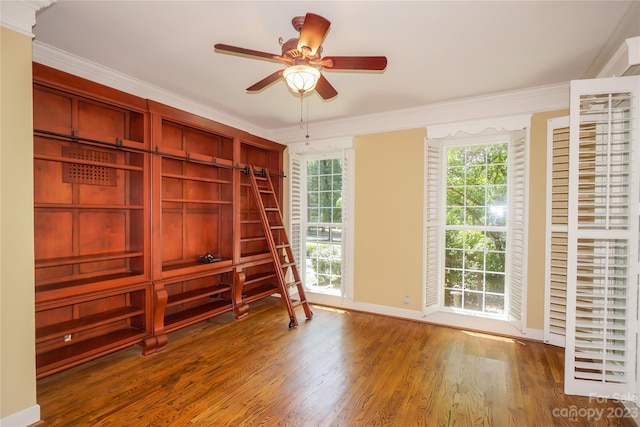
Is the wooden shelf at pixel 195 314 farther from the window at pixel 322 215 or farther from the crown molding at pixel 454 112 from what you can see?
the crown molding at pixel 454 112

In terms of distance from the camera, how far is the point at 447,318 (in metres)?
3.87

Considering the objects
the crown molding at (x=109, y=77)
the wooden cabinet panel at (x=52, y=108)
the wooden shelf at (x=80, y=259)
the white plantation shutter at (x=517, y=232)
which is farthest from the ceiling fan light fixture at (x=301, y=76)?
the white plantation shutter at (x=517, y=232)

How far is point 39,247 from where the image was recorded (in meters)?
2.49

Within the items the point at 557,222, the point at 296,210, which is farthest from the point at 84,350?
the point at 557,222

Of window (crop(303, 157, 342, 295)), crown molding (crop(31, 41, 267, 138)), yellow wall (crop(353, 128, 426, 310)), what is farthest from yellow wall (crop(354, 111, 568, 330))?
crown molding (crop(31, 41, 267, 138))

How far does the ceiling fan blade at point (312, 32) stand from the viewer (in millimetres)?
1681

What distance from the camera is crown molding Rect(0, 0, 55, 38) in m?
1.79

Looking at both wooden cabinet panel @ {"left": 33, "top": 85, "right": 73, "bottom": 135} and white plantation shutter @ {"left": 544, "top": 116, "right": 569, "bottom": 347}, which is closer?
wooden cabinet panel @ {"left": 33, "top": 85, "right": 73, "bottom": 135}

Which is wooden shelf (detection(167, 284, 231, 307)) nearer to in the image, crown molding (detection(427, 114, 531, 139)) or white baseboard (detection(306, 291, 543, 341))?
white baseboard (detection(306, 291, 543, 341))

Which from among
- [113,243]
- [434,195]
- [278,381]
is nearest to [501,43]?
[434,195]

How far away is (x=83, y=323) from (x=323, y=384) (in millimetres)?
2137

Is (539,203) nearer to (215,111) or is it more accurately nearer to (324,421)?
(324,421)

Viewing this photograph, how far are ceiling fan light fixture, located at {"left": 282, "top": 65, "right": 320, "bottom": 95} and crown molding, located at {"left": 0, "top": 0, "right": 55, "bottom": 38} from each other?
1567 mm

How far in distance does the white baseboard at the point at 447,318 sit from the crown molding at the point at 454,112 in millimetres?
2460
